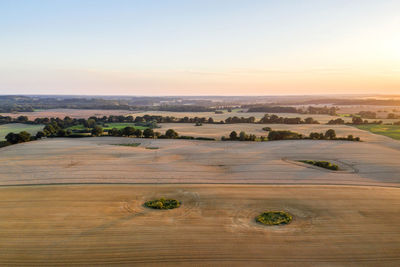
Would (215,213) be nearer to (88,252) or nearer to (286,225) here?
(286,225)

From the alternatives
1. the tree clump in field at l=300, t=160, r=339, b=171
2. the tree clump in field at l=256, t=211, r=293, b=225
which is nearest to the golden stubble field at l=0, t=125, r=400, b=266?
the tree clump in field at l=256, t=211, r=293, b=225

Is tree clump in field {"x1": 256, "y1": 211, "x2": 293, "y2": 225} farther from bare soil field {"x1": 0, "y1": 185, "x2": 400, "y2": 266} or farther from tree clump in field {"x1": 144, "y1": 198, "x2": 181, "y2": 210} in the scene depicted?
tree clump in field {"x1": 144, "y1": 198, "x2": 181, "y2": 210}

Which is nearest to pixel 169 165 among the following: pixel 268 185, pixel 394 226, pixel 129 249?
pixel 268 185

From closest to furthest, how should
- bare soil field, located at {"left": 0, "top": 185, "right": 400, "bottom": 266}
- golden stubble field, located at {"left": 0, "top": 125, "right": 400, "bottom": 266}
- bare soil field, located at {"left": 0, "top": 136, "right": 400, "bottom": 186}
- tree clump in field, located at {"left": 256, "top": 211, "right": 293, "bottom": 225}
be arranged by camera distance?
bare soil field, located at {"left": 0, "top": 185, "right": 400, "bottom": 266} → golden stubble field, located at {"left": 0, "top": 125, "right": 400, "bottom": 266} → tree clump in field, located at {"left": 256, "top": 211, "right": 293, "bottom": 225} → bare soil field, located at {"left": 0, "top": 136, "right": 400, "bottom": 186}

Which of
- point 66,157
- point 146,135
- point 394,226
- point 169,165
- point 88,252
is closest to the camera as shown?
point 88,252

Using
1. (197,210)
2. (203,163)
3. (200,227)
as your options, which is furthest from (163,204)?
(203,163)

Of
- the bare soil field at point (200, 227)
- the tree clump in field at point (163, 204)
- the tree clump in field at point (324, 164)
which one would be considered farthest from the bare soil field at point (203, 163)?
the tree clump in field at point (163, 204)
